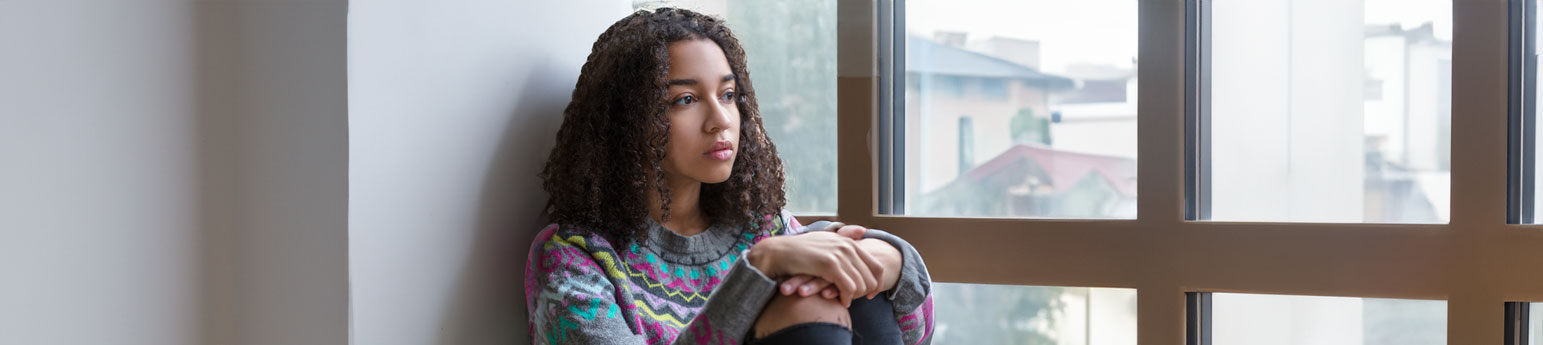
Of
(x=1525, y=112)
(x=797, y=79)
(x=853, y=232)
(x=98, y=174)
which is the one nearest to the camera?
(x=98, y=174)

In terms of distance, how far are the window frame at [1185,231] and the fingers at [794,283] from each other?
21.2 inches

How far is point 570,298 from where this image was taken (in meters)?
1.32

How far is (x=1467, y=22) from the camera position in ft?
4.80

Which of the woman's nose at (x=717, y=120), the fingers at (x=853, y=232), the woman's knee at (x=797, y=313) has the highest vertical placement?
the woman's nose at (x=717, y=120)

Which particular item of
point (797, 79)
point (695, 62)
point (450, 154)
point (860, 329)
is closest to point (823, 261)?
point (860, 329)

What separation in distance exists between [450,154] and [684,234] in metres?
0.36

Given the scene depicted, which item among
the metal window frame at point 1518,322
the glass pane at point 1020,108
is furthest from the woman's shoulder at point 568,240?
the metal window frame at point 1518,322

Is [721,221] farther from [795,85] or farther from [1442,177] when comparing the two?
[1442,177]

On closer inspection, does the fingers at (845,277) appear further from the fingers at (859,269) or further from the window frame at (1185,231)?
the window frame at (1185,231)

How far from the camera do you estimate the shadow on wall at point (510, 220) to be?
148cm

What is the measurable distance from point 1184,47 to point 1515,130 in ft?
1.54

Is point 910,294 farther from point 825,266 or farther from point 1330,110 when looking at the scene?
point 1330,110

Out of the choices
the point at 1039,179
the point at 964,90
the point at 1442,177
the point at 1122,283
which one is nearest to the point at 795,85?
the point at 964,90

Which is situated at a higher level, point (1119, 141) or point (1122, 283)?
point (1119, 141)
